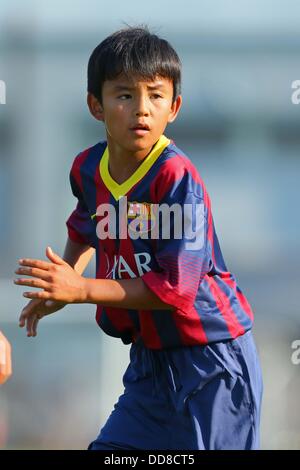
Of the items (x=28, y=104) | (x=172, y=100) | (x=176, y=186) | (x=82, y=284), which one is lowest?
(x=82, y=284)

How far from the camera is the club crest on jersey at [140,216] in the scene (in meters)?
2.80

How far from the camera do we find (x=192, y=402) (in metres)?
2.84

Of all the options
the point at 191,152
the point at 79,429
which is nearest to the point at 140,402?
the point at 79,429

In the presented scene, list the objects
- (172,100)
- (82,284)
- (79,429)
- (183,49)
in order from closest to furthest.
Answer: (82,284) < (172,100) < (79,429) < (183,49)

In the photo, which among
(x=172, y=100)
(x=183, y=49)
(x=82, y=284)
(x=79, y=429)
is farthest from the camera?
(x=183, y=49)

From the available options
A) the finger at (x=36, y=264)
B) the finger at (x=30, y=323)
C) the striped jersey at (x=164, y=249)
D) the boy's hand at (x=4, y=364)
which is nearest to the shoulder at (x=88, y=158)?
the striped jersey at (x=164, y=249)

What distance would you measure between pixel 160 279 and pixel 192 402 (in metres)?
0.33

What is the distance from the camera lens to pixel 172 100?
290 cm

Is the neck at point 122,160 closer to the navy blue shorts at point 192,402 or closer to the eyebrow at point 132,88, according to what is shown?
the eyebrow at point 132,88

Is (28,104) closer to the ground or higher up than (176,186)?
higher up

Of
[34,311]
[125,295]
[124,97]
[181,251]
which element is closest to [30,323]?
[34,311]

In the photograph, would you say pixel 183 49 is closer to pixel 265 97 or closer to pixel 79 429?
pixel 265 97

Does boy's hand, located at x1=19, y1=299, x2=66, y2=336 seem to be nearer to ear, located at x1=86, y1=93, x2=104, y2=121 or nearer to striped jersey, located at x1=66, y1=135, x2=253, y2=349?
striped jersey, located at x1=66, y1=135, x2=253, y2=349

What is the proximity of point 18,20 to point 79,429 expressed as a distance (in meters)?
1.72
